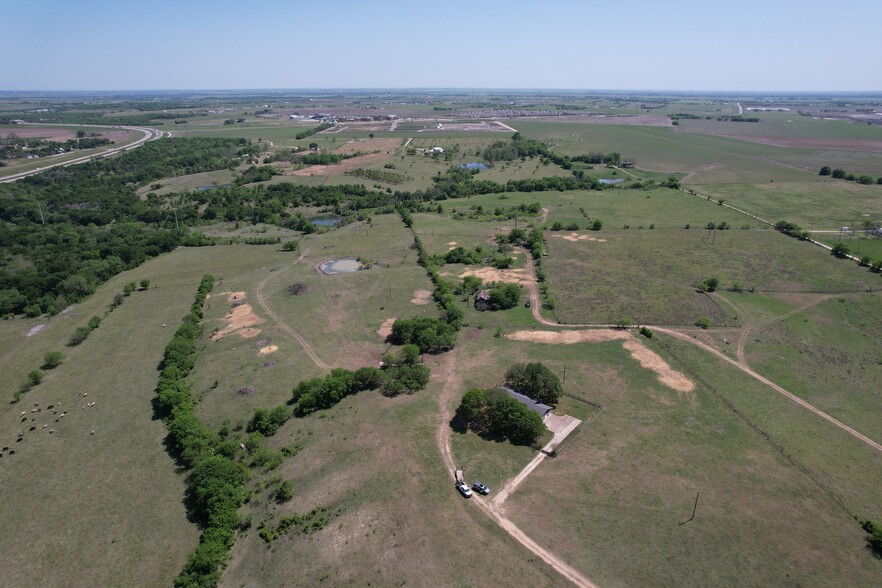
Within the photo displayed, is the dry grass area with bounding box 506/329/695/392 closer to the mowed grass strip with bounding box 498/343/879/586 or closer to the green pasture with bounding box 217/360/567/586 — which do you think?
the mowed grass strip with bounding box 498/343/879/586

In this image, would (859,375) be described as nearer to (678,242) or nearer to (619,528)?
(619,528)

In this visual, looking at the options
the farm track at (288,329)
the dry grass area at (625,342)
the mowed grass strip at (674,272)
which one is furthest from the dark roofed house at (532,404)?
the farm track at (288,329)

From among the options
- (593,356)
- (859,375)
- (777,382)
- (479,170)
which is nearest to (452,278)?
(593,356)

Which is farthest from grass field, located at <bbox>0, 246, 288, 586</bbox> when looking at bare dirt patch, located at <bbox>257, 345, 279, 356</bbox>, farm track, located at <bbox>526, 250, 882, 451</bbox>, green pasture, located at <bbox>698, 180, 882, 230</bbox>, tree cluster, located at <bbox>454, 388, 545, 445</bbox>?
green pasture, located at <bbox>698, 180, 882, 230</bbox>

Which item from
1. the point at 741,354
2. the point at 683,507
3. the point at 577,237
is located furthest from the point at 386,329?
the point at 577,237

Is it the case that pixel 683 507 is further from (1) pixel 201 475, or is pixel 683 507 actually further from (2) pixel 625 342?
(1) pixel 201 475

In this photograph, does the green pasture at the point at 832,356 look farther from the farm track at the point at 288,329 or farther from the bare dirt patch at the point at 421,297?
the farm track at the point at 288,329
